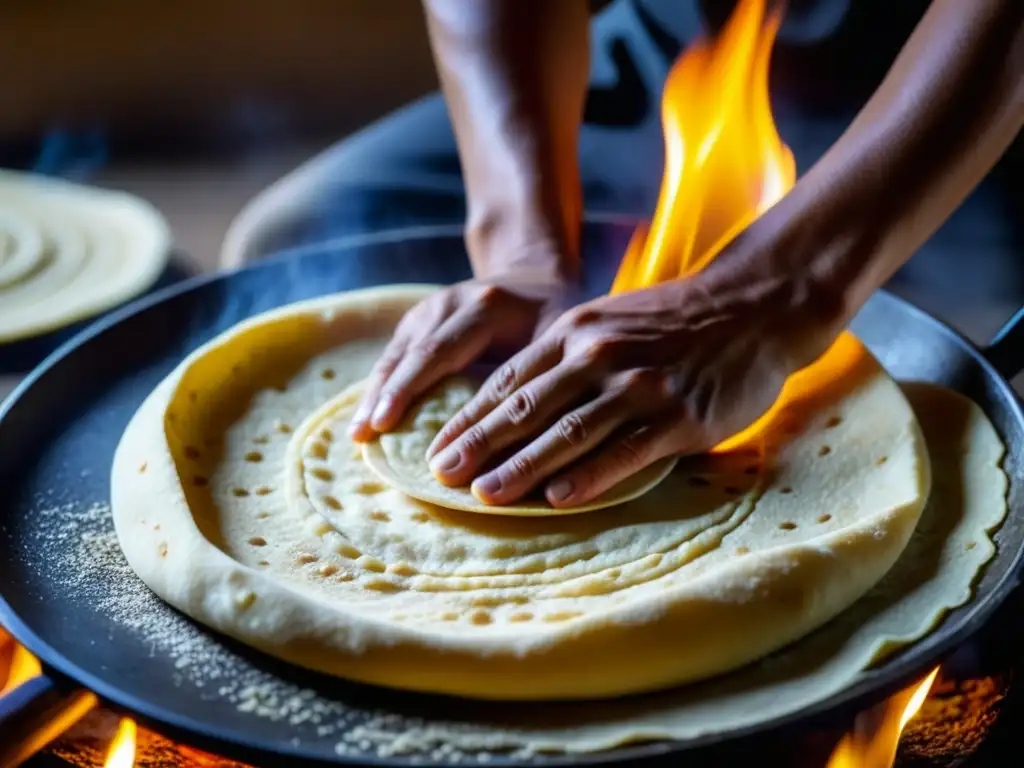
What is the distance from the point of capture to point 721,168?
1470mm

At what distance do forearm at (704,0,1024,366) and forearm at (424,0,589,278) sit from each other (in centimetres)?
35

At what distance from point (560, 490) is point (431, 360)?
10.5 inches

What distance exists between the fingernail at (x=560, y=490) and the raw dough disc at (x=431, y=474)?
0.01 m

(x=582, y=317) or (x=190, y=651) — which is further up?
(x=582, y=317)

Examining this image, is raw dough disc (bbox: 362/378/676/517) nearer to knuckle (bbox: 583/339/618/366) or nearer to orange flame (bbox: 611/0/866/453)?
knuckle (bbox: 583/339/618/366)

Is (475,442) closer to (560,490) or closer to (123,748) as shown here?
(560,490)

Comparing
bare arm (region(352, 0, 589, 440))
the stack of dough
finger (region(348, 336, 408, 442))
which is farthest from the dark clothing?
finger (region(348, 336, 408, 442))

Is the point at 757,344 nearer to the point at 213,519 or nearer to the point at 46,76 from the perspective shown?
the point at 213,519

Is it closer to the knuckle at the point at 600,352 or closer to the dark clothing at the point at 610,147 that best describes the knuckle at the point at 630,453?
the knuckle at the point at 600,352

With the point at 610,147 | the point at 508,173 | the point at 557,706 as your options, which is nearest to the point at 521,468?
A: the point at 557,706

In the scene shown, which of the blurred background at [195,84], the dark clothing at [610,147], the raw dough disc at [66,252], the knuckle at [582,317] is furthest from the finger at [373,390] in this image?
the blurred background at [195,84]

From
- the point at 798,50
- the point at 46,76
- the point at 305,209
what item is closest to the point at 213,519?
the point at 305,209

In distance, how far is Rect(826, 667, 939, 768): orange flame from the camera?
92cm

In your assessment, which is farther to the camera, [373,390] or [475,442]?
[373,390]
